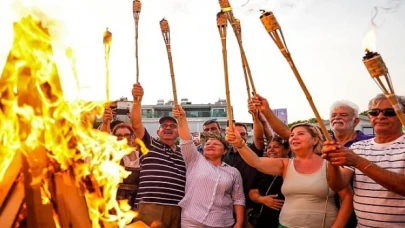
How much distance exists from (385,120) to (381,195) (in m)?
0.66

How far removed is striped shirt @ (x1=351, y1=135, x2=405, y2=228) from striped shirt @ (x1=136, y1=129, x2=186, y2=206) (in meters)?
2.17

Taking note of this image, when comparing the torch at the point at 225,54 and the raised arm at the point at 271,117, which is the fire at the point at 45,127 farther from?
the raised arm at the point at 271,117

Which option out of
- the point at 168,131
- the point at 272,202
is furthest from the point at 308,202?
the point at 168,131

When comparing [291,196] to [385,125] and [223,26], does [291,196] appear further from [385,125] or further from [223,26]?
[223,26]

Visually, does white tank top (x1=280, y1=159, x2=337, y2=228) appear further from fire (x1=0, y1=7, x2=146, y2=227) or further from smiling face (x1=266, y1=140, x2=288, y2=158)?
fire (x1=0, y1=7, x2=146, y2=227)

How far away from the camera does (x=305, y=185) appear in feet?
14.7

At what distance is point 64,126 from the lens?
9.89 feet

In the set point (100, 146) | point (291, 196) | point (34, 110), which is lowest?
point (291, 196)

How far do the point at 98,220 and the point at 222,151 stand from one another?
8.68ft

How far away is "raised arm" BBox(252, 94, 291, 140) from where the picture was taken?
533cm

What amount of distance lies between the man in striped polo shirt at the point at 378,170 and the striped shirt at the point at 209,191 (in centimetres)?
148

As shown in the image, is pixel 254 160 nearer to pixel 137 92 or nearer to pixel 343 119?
pixel 343 119

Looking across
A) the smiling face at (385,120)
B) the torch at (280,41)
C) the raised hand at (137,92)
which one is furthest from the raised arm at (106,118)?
the smiling face at (385,120)

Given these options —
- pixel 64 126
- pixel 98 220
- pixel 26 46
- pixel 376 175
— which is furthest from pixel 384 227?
pixel 26 46
